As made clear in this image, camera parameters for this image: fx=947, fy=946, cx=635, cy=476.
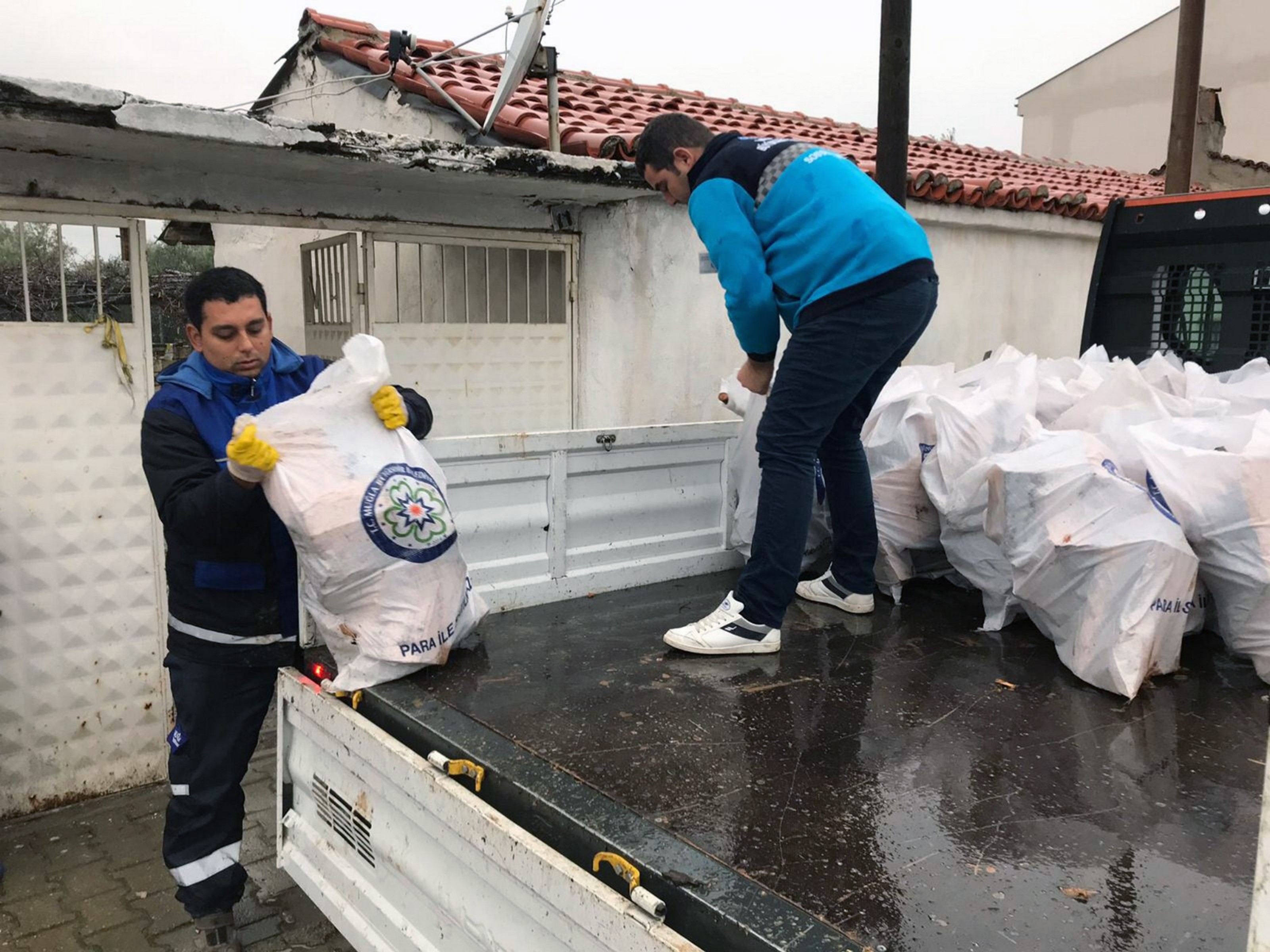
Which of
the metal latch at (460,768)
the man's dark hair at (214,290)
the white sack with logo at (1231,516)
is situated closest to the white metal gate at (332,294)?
the man's dark hair at (214,290)

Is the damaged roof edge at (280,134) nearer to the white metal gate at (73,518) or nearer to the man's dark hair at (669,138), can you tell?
the white metal gate at (73,518)

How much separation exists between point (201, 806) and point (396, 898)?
86cm

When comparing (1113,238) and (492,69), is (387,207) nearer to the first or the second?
(492,69)

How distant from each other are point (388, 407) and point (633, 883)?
53.3 inches

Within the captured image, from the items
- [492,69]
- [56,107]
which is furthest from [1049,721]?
[492,69]

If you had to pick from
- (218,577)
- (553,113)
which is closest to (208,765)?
(218,577)

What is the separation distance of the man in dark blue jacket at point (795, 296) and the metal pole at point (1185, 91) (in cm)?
677

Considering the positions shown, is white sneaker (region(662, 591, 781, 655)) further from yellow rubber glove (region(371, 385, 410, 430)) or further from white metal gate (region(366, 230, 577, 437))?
white metal gate (region(366, 230, 577, 437))

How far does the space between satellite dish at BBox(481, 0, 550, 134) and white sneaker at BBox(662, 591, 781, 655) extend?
3180 mm

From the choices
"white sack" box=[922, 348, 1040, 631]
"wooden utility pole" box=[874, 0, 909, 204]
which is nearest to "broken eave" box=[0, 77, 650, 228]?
"wooden utility pole" box=[874, 0, 909, 204]

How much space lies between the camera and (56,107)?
118 inches

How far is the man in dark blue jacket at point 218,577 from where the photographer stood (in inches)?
92.5

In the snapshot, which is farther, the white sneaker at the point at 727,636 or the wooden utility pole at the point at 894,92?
the wooden utility pole at the point at 894,92

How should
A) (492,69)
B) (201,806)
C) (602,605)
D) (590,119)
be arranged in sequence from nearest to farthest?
(201,806)
(602,605)
(590,119)
(492,69)
